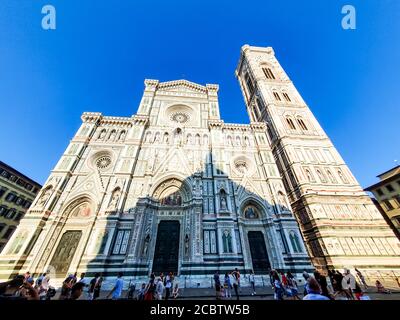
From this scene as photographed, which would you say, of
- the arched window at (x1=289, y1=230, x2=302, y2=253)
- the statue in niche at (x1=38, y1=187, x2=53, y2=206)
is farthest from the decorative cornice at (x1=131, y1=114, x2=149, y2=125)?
the arched window at (x1=289, y1=230, x2=302, y2=253)

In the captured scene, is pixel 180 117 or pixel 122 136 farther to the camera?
pixel 180 117

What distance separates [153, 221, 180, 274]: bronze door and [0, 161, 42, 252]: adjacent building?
78.0 feet

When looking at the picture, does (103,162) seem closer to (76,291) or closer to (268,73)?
(76,291)

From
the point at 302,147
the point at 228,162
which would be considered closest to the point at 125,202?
the point at 228,162

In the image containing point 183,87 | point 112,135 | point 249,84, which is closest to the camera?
point 112,135

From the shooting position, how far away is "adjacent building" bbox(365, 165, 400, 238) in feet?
74.4

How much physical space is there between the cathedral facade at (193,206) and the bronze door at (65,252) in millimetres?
77

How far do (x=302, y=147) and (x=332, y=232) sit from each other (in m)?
10.2

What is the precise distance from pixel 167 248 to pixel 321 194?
16151 mm

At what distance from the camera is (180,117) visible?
23.4m

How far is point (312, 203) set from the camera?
1689cm

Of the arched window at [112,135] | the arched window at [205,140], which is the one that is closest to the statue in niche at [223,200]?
the arched window at [205,140]

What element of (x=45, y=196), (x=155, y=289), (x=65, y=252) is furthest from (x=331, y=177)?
(x=45, y=196)

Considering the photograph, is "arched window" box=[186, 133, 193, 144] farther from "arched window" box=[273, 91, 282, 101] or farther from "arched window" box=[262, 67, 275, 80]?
"arched window" box=[262, 67, 275, 80]
